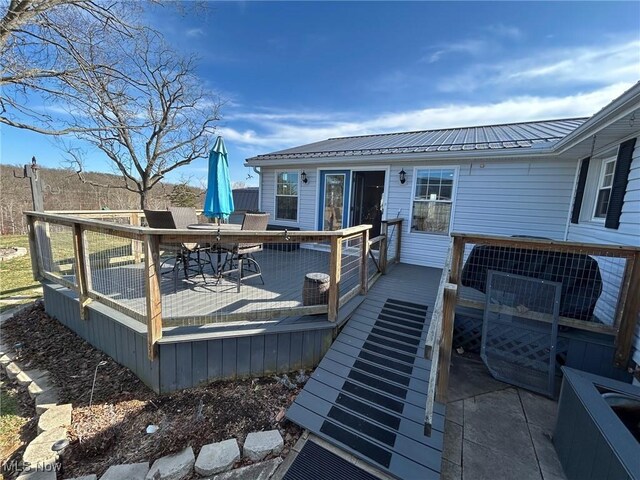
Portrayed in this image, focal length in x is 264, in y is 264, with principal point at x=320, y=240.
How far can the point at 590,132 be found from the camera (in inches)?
115

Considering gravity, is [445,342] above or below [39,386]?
above

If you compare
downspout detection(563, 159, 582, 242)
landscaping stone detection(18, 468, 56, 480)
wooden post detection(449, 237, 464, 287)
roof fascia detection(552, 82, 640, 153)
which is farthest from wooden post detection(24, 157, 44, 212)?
downspout detection(563, 159, 582, 242)

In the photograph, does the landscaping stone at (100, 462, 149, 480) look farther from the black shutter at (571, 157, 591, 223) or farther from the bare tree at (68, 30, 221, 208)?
the bare tree at (68, 30, 221, 208)

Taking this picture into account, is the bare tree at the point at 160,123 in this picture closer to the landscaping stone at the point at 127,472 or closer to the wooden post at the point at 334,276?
the wooden post at the point at 334,276

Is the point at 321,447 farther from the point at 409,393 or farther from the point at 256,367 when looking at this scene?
the point at 256,367

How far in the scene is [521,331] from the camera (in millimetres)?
3066

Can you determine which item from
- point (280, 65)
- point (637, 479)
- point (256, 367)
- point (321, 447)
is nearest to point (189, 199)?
point (280, 65)

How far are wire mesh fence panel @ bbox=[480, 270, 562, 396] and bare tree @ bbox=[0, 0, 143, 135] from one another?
8.60 meters

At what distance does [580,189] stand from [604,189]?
1.61 ft

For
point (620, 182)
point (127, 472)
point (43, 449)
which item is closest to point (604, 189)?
point (620, 182)

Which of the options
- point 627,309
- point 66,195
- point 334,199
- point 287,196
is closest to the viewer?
point 627,309

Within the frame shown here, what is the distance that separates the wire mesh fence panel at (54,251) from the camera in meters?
4.00

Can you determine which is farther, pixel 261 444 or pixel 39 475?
pixel 261 444

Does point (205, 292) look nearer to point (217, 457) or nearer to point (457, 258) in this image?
point (217, 457)
